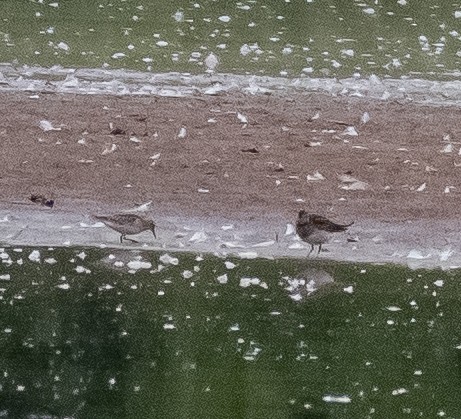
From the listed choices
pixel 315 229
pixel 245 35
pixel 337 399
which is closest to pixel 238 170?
pixel 315 229

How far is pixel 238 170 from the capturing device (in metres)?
2.67

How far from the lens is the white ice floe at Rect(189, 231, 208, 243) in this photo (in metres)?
2.45

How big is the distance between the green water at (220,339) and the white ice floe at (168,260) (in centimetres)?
1

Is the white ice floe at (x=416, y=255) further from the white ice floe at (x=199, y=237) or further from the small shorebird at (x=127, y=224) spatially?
the small shorebird at (x=127, y=224)

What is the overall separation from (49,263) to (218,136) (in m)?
0.67

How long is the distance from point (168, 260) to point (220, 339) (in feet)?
0.94

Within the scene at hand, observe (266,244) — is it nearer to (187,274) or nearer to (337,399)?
(187,274)

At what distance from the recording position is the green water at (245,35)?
3062mm

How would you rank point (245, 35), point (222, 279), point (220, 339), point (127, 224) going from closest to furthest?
point (220, 339), point (222, 279), point (127, 224), point (245, 35)

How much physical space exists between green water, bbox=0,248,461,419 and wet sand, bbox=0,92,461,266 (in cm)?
10

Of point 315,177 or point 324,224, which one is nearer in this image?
point 324,224

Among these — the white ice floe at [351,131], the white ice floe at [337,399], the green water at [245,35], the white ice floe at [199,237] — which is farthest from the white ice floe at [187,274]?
the green water at [245,35]

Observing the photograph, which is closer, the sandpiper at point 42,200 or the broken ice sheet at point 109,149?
the sandpiper at point 42,200

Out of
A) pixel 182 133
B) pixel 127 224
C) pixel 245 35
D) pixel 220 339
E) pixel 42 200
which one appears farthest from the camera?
pixel 245 35
